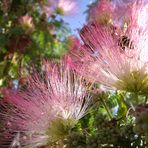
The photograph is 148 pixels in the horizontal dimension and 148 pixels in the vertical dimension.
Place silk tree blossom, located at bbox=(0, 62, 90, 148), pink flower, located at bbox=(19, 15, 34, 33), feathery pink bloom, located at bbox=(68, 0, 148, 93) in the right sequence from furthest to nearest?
pink flower, located at bbox=(19, 15, 34, 33), silk tree blossom, located at bbox=(0, 62, 90, 148), feathery pink bloom, located at bbox=(68, 0, 148, 93)

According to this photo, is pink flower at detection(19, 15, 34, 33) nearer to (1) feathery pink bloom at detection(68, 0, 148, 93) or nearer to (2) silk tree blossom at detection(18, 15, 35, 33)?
(2) silk tree blossom at detection(18, 15, 35, 33)

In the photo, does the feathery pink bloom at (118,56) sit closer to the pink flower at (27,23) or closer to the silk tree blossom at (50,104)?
the silk tree blossom at (50,104)

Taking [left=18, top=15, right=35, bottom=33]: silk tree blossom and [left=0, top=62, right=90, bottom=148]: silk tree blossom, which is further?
[left=18, top=15, right=35, bottom=33]: silk tree blossom

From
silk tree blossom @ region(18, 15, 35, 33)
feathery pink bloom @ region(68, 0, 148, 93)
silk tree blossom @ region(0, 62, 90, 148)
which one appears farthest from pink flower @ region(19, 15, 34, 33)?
feathery pink bloom @ region(68, 0, 148, 93)

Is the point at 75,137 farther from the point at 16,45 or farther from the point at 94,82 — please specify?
the point at 16,45

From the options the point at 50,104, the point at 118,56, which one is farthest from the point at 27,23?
the point at 118,56

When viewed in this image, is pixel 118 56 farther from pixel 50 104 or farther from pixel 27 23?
pixel 27 23
